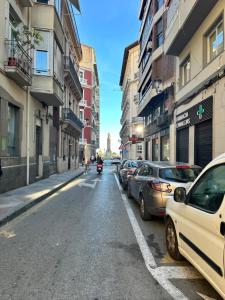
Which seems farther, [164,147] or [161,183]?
[164,147]

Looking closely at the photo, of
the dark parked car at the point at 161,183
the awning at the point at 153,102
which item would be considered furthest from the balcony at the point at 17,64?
the awning at the point at 153,102

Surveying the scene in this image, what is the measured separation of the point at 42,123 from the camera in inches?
777

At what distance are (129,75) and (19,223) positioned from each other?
52815mm

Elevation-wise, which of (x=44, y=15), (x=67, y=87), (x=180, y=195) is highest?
(x=44, y=15)

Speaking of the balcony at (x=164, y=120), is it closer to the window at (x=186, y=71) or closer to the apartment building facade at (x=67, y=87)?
the window at (x=186, y=71)

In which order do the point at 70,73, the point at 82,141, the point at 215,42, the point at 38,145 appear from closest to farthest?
1. the point at 215,42
2. the point at 38,145
3. the point at 70,73
4. the point at 82,141

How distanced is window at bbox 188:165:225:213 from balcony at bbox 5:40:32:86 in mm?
10363

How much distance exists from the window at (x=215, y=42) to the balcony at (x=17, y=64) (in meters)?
7.71

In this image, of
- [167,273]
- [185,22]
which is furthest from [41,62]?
[167,273]

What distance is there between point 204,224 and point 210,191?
1.59ft

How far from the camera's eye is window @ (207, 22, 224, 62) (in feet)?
39.0

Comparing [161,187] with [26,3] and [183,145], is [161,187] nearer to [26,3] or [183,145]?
[183,145]

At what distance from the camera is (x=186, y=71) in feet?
56.0

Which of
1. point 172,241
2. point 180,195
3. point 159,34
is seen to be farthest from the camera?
point 159,34
